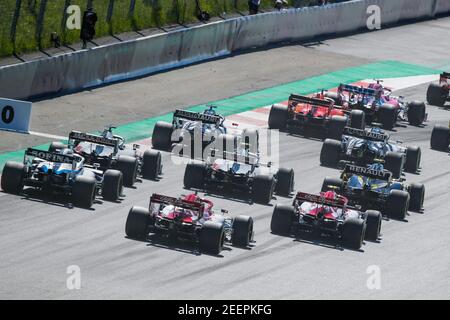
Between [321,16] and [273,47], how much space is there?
3.41 metres

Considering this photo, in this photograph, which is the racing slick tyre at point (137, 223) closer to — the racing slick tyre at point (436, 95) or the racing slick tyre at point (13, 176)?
the racing slick tyre at point (13, 176)

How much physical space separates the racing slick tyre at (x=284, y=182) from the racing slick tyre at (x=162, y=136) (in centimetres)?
475

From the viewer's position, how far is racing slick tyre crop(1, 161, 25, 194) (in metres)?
33.5

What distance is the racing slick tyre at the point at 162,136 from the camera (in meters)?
39.7

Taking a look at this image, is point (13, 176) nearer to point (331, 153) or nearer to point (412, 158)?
point (331, 153)

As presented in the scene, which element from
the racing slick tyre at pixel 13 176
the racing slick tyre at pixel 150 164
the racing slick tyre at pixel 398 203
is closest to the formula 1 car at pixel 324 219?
the racing slick tyre at pixel 398 203

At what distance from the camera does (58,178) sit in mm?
33562

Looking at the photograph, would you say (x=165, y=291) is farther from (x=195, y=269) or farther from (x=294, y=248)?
(x=294, y=248)

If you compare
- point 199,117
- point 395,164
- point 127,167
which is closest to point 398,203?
point 395,164

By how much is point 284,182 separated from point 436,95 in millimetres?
14753

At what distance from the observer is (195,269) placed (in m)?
29.2

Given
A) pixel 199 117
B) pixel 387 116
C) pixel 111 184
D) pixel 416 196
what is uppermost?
pixel 199 117

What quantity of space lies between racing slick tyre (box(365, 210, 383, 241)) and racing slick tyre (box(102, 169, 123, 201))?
6226 millimetres

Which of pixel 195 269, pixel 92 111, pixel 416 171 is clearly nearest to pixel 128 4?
pixel 92 111
